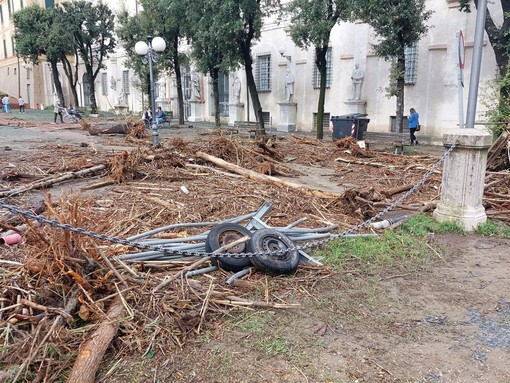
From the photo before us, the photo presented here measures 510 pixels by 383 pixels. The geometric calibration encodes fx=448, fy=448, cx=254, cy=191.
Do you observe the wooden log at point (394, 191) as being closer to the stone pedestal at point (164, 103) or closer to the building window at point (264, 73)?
the building window at point (264, 73)

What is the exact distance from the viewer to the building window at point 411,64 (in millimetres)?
21434

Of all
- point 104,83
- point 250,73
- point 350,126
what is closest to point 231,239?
point 350,126

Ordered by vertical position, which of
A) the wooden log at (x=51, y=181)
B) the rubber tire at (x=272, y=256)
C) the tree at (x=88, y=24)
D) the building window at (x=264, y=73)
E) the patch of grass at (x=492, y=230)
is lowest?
the patch of grass at (x=492, y=230)

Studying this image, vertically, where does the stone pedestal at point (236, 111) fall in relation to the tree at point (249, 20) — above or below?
below

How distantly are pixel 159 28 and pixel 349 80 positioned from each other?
Result: 11197mm

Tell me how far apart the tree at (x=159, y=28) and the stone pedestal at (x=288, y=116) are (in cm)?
686

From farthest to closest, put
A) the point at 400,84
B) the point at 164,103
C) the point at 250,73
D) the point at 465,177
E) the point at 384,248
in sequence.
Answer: the point at 164,103 < the point at 250,73 < the point at 400,84 < the point at 465,177 < the point at 384,248

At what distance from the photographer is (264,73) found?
30531 mm

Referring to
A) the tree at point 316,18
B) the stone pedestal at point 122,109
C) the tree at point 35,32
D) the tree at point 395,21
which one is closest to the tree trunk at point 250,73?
the tree at point 316,18

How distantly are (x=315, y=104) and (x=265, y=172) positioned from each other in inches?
696

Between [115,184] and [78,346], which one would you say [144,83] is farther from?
[78,346]

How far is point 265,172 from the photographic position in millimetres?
10289

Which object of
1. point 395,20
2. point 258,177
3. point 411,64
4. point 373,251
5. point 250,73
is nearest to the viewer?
point 373,251

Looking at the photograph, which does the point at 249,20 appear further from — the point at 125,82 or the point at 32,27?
the point at 125,82
